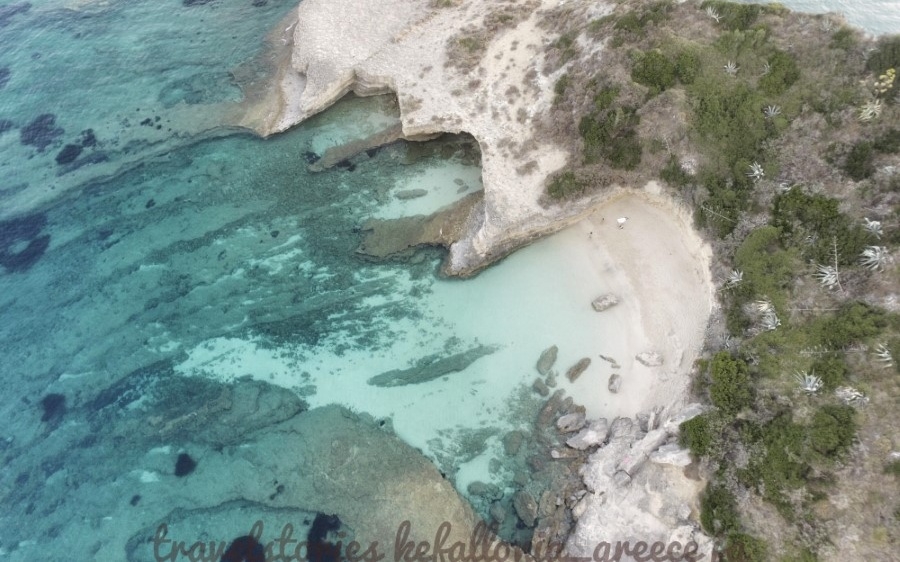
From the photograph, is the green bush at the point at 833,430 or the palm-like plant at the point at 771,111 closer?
the green bush at the point at 833,430

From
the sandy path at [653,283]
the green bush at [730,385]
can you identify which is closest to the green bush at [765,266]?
the sandy path at [653,283]

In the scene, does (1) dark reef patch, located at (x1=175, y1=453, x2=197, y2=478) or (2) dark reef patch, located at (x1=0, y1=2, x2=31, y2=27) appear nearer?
(1) dark reef patch, located at (x1=175, y1=453, x2=197, y2=478)

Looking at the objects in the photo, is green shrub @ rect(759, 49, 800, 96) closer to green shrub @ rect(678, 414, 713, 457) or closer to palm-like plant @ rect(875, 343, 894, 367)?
palm-like plant @ rect(875, 343, 894, 367)

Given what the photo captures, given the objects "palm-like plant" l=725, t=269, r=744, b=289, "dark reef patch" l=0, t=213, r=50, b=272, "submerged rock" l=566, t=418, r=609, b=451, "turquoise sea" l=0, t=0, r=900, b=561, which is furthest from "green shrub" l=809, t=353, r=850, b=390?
"dark reef patch" l=0, t=213, r=50, b=272

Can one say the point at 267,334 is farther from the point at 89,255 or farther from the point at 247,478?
the point at 89,255

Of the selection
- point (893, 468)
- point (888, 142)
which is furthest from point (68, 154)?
point (893, 468)

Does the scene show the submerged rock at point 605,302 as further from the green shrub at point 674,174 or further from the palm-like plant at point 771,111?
the palm-like plant at point 771,111

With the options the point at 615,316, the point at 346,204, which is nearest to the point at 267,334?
the point at 346,204
